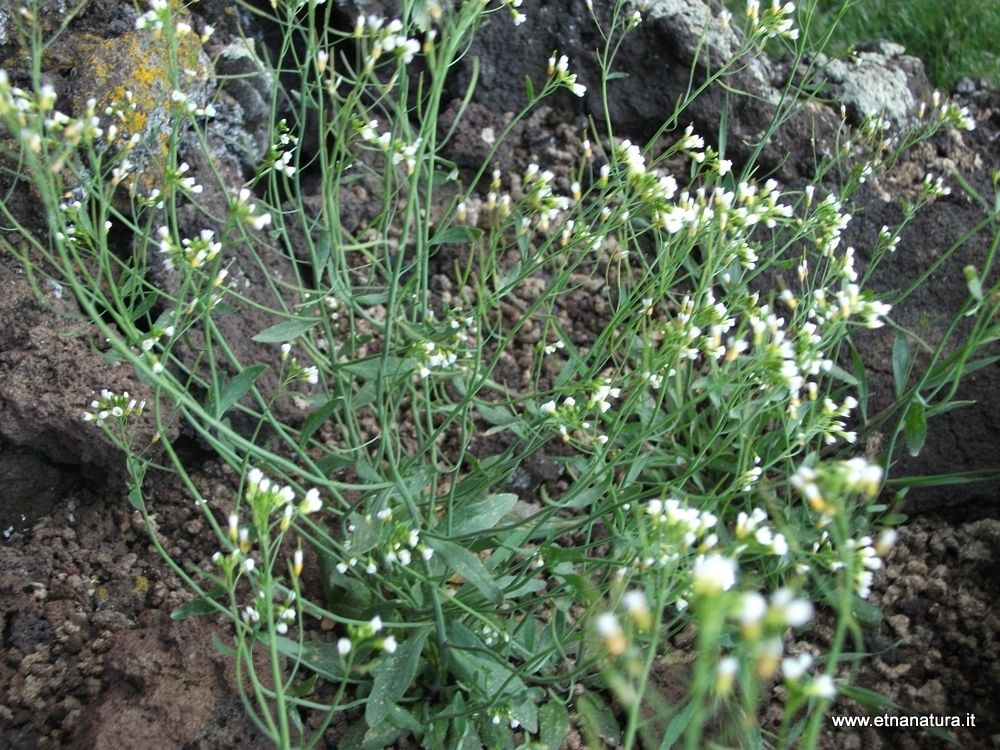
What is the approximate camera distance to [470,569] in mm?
1571

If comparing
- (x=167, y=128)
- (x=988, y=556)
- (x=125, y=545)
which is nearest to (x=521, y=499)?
(x=125, y=545)

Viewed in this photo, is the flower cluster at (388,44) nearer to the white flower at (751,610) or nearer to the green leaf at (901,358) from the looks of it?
the white flower at (751,610)

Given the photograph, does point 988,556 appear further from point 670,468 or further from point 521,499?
point 521,499

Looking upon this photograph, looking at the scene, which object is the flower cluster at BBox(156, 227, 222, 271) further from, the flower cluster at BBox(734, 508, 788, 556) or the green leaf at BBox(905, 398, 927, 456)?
the green leaf at BBox(905, 398, 927, 456)

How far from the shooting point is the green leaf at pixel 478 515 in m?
1.71

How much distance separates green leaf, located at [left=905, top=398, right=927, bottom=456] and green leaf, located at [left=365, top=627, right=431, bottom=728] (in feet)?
3.50

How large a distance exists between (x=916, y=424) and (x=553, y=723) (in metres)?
0.98

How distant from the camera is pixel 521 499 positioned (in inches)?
93.8

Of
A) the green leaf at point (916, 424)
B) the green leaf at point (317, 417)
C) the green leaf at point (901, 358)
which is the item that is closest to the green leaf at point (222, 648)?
the green leaf at point (317, 417)

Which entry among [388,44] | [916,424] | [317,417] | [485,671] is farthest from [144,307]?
[916,424]

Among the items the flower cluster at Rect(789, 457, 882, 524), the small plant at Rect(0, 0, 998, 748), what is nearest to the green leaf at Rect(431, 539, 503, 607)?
the small plant at Rect(0, 0, 998, 748)

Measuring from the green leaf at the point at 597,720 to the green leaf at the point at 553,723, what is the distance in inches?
4.0

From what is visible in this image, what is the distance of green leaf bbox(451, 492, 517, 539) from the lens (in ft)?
5.63

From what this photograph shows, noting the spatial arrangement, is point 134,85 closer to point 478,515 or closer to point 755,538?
point 478,515
